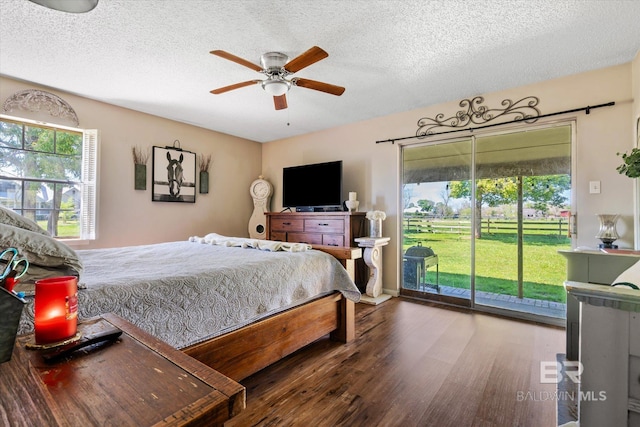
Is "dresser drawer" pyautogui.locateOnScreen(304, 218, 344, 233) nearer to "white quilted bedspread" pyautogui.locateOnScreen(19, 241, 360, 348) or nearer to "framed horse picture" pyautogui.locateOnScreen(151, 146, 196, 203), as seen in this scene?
"white quilted bedspread" pyautogui.locateOnScreen(19, 241, 360, 348)

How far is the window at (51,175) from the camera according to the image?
2.91m

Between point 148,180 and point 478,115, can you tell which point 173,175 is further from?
point 478,115

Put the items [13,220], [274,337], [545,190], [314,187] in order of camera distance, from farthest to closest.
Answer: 1. [314,187]
2. [545,190]
3. [274,337]
4. [13,220]

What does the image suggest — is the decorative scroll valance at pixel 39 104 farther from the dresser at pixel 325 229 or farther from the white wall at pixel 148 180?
the dresser at pixel 325 229

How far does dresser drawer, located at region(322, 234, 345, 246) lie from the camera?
12.4ft

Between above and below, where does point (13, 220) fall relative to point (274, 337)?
above

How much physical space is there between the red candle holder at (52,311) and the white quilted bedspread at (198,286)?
0.45 meters

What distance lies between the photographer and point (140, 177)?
3.70m

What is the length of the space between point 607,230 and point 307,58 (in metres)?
2.82

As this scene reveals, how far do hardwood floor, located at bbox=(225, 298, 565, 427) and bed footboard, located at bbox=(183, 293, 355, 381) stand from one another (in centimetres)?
15

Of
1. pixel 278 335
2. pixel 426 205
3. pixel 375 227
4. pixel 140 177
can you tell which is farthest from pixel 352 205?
pixel 140 177

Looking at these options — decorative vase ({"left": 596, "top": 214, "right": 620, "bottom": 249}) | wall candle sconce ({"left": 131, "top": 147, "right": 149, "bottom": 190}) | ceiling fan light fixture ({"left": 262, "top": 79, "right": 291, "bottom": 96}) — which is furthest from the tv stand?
decorative vase ({"left": 596, "top": 214, "right": 620, "bottom": 249})

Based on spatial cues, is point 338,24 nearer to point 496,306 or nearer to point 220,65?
point 220,65

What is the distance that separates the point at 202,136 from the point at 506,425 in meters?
4.62
